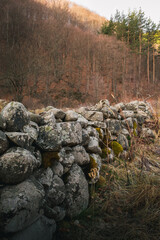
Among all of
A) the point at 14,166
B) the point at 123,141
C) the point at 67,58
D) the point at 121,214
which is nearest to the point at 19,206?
the point at 14,166

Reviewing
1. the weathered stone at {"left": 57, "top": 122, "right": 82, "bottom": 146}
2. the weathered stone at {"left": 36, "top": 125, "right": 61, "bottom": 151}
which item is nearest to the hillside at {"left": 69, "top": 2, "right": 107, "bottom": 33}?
the weathered stone at {"left": 57, "top": 122, "right": 82, "bottom": 146}

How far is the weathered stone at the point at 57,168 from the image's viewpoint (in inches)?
68.9

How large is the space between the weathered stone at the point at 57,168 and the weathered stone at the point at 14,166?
1.40 feet

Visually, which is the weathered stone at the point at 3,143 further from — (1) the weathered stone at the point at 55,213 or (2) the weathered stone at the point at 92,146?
(2) the weathered stone at the point at 92,146

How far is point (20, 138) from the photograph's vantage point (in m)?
1.44

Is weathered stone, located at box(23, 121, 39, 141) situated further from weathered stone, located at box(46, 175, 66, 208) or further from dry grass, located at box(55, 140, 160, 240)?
dry grass, located at box(55, 140, 160, 240)

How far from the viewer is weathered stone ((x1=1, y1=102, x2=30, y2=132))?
1.50 m

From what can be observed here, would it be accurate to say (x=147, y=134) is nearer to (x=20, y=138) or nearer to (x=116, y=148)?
(x=116, y=148)

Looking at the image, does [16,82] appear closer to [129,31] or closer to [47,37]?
[47,37]

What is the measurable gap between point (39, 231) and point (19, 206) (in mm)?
346

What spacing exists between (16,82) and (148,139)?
1043 cm

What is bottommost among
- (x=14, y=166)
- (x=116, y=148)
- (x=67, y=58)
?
(x=116, y=148)

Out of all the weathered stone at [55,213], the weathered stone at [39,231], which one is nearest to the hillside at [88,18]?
the weathered stone at [55,213]

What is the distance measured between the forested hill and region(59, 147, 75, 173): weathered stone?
43.1ft
